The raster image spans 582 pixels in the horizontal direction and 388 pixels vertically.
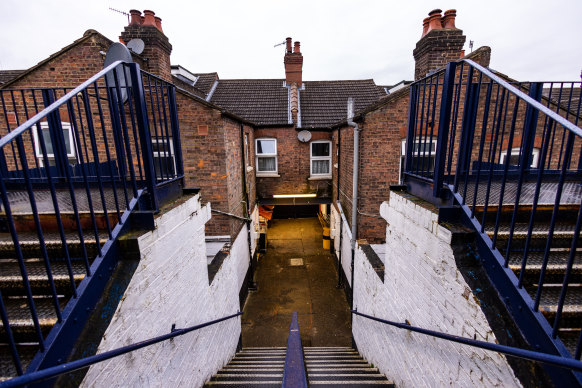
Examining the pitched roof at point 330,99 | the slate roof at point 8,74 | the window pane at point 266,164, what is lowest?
the window pane at point 266,164

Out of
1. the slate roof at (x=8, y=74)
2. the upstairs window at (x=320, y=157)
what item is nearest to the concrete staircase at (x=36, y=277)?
the upstairs window at (x=320, y=157)

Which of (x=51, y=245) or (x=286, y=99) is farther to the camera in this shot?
(x=286, y=99)

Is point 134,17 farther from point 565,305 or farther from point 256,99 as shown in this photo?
point 565,305

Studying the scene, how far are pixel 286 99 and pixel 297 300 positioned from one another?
29.1 ft

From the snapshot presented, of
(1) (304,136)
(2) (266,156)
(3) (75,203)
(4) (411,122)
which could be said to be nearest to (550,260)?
(4) (411,122)

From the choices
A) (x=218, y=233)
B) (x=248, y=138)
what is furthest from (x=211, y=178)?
(x=248, y=138)

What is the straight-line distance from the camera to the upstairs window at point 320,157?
10383mm

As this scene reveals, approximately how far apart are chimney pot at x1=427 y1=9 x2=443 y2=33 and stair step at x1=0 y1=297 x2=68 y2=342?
9.50 m

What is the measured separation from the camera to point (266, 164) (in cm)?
1042

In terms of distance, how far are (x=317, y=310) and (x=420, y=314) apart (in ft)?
17.5

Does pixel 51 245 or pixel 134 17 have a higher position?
pixel 134 17

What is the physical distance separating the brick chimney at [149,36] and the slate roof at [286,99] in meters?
4.02

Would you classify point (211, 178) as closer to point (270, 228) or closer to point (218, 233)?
point (218, 233)

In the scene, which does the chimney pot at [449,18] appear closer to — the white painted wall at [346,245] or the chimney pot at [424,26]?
the chimney pot at [424,26]
